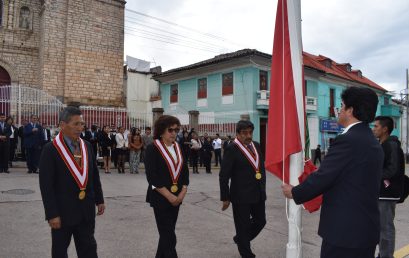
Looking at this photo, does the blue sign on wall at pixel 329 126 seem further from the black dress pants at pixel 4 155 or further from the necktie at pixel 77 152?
the necktie at pixel 77 152

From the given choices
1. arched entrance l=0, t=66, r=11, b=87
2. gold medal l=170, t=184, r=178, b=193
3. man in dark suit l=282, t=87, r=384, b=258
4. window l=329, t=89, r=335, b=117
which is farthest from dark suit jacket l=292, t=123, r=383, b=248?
window l=329, t=89, r=335, b=117

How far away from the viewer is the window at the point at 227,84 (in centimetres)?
2908

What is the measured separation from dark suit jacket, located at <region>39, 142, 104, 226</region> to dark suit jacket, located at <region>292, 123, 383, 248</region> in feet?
6.75

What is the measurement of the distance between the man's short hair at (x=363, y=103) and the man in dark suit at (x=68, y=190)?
2473 millimetres

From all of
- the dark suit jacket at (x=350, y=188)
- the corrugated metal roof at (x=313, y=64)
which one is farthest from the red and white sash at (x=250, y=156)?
the corrugated metal roof at (x=313, y=64)

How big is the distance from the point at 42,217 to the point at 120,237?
195 centimetres

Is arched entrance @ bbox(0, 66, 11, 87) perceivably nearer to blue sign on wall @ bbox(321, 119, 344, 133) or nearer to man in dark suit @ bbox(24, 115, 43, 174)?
man in dark suit @ bbox(24, 115, 43, 174)

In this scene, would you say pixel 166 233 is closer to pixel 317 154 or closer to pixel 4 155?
pixel 4 155

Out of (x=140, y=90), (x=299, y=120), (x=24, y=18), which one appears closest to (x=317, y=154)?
(x=140, y=90)

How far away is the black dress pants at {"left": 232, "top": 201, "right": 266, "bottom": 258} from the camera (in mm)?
5074

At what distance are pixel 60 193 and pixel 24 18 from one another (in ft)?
85.8

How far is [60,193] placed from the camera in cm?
376

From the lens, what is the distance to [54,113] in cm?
1816

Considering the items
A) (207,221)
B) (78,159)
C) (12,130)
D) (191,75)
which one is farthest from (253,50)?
(78,159)
